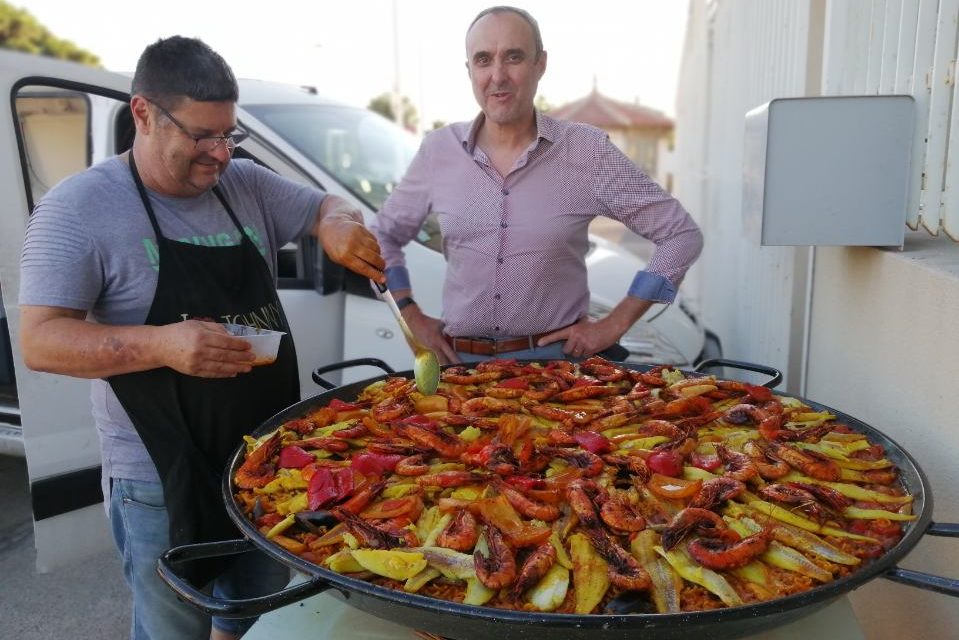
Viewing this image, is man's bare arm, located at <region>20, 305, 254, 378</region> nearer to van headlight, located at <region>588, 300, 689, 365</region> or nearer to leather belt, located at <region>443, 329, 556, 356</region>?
leather belt, located at <region>443, 329, 556, 356</region>

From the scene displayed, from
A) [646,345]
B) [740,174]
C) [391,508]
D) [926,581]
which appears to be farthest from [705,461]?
[740,174]

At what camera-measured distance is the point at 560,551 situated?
64.8 inches

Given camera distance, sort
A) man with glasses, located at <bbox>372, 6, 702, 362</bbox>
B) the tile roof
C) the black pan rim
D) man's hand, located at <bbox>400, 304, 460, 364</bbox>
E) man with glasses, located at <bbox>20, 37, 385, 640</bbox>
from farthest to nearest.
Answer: the tile roof < man's hand, located at <bbox>400, 304, 460, 364</bbox> < man with glasses, located at <bbox>372, 6, 702, 362</bbox> < man with glasses, located at <bbox>20, 37, 385, 640</bbox> < the black pan rim

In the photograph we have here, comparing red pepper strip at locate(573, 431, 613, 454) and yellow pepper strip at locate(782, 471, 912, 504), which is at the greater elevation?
red pepper strip at locate(573, 431, 613, 454)

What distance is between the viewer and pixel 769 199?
9.02 feet

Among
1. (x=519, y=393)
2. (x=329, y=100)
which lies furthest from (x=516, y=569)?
(x=329, y=100)

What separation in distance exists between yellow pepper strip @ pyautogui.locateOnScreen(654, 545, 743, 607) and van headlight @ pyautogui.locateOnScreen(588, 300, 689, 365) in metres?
2.73

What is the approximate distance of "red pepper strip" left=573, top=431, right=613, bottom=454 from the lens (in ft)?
7.00

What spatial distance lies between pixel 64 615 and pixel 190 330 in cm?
298

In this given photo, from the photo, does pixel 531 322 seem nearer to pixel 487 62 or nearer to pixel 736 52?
pixel 487 62

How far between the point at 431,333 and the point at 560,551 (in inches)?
72.4

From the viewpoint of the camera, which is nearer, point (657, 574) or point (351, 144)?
point (657, 574)

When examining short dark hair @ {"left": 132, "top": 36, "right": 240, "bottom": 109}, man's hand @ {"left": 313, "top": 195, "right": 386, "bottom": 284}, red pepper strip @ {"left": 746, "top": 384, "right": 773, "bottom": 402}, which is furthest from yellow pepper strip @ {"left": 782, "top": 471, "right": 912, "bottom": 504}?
short dark hair @ {"left": 132, "top": 36, "right": 240, "bottom": 109}

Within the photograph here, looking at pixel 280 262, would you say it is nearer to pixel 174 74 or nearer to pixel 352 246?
pixel 352 246
